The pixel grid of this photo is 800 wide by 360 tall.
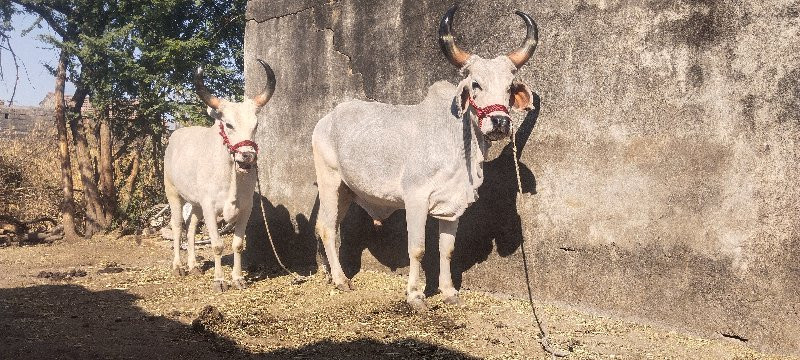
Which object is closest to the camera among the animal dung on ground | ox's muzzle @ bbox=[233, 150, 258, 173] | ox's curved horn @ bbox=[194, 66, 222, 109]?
ox's muzzle @ bbox=[233, 150, 258, 173]

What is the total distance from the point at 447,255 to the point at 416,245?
286 mm

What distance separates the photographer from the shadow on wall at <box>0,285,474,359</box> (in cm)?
423

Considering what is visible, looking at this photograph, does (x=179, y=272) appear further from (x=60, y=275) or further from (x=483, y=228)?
(x=483, y=228)

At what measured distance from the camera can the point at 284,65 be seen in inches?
295

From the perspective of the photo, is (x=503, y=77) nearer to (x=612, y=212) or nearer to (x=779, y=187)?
(x=612, y=212)

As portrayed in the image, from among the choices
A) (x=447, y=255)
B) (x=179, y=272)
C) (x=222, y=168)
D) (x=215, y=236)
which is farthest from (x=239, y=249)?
(x=447, y=255)

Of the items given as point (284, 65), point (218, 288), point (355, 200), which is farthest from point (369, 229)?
point (284, 65)

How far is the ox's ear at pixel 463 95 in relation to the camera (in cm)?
481

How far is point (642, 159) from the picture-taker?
4605mm

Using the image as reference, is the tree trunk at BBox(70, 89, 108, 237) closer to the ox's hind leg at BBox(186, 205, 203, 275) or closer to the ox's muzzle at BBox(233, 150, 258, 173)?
the ox's hind leg at BBox(186, 205, 203, 275)

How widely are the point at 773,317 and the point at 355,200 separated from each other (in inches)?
143

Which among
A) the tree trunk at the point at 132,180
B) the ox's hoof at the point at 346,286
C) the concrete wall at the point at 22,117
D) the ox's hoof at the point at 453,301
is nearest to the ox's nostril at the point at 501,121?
the ox's hoof at the point at 453,301

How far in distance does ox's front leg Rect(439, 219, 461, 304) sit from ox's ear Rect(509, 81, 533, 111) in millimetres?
1095

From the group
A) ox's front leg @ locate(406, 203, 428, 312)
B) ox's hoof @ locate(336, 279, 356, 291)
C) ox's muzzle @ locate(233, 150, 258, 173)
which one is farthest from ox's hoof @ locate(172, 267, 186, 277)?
ox's front leg @ locate(406, 203, 428, 312)
